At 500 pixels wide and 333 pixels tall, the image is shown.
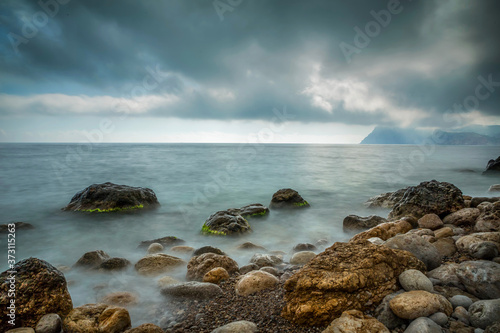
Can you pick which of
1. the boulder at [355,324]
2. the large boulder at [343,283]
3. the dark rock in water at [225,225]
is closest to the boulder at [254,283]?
the large boulder at [343,283]

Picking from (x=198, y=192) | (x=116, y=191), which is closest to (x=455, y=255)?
(x=116, y=191)

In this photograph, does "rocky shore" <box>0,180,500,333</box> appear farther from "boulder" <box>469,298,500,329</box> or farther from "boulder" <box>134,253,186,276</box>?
"boulder" <box>134,253,186,276</box>

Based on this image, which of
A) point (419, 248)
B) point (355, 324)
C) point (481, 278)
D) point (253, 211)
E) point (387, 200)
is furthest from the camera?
point (387, 200)

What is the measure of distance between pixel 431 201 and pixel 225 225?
5.86 metres

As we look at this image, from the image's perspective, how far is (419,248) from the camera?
3.86m

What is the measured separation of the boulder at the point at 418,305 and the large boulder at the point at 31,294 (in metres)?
4.21

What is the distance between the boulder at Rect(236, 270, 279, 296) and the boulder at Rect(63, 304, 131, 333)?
158 centimetres

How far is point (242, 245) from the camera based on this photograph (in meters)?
7.17

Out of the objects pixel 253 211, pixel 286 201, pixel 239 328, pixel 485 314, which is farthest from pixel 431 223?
pixel 286 201

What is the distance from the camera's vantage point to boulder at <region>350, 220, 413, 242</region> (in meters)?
5.47

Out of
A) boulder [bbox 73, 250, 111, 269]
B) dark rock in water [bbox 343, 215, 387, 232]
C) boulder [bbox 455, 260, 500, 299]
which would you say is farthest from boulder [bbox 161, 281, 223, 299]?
dark rock in water [bbox 343, 215, 387, 232]

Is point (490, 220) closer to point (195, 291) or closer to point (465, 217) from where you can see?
point (465, 217)

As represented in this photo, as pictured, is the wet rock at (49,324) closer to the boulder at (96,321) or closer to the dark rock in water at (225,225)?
the boulder at (96,321)

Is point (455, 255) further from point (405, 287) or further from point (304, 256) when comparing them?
point (304, 256)
